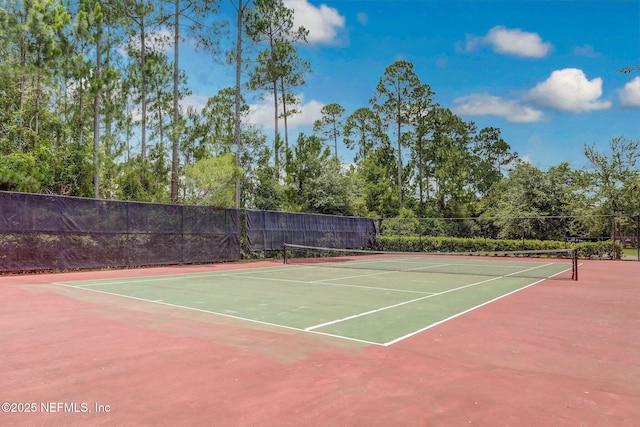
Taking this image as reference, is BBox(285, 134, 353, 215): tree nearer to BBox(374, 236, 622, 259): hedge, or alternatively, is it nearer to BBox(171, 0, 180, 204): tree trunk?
BBox(374, 236, 622, 259): hedge

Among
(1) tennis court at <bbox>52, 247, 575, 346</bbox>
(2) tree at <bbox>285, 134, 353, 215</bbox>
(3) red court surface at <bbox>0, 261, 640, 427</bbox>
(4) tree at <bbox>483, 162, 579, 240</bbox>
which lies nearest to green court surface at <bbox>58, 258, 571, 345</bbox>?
(1) tennis court at <bbox>52, 247, 575, 346</bbox>

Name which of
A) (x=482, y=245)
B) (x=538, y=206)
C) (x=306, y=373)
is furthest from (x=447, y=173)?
(x=306, y=373)

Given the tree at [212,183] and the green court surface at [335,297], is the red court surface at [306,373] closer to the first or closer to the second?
the green court surface at [335,297]

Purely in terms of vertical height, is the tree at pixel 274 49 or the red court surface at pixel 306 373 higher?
the tree at pixel 274 49

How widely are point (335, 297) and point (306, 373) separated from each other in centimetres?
474

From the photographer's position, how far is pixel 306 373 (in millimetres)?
4070

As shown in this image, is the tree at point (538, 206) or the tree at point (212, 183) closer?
the tree at point (212, 183)

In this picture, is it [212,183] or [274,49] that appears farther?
[274,49]

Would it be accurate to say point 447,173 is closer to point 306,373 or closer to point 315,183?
point 315,183

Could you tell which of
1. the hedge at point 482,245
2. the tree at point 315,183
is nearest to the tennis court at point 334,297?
the hedge at point 482,245

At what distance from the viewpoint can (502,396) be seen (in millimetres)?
3557

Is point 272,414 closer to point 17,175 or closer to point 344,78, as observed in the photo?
point 17,175

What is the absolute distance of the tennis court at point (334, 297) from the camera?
621cm

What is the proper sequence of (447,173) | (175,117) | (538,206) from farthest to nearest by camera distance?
1. (447,173)
2. (538,206)
3. (175,117)
